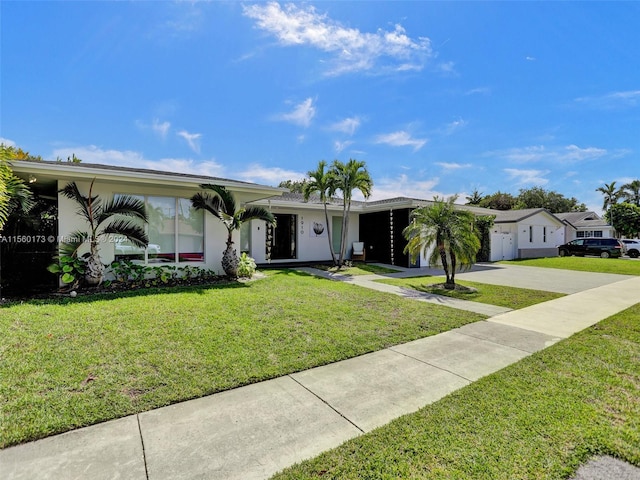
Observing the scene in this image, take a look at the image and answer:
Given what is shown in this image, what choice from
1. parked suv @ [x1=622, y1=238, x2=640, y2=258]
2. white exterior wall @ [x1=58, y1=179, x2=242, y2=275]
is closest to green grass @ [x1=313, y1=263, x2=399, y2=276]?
white exterior wall @ [x1=58, y1=179, x2=242, y2=275]

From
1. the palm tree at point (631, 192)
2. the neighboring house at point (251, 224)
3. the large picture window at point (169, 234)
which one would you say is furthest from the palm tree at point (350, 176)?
the palm tree at point (631, 192)

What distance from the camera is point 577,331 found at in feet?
18.1

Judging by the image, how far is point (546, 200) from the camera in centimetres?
5059

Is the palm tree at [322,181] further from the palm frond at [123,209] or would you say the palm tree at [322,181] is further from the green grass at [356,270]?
the palm frond at [123,209]

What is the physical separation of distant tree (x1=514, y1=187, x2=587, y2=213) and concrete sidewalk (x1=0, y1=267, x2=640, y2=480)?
178 ft

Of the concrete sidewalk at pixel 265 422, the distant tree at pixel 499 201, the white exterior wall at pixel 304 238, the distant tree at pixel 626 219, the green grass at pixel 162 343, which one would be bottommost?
the concrete sidewalk at pixel 265 422

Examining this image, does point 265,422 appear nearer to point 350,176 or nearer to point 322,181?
point 322,181

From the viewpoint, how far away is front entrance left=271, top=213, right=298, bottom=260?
1596 centimetres

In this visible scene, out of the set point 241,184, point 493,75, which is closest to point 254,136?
point 241,184

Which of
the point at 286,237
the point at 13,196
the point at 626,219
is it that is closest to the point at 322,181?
the point at 286,237

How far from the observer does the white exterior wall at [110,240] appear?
26.0 feet

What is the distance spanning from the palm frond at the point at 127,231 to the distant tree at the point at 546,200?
54.8 meters

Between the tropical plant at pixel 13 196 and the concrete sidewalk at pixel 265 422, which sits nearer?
the concrete sidewalk at pixel 265 422

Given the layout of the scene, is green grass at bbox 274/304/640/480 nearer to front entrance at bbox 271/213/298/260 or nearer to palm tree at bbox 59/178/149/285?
palm tree at bbox 59/178/149/285
